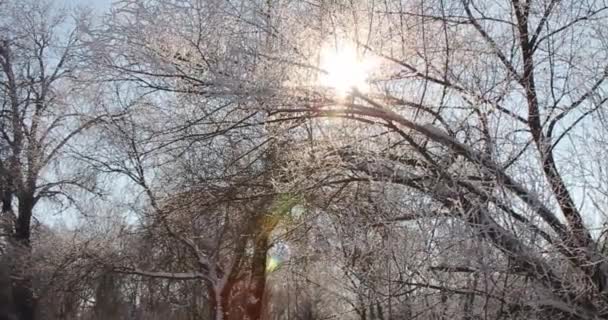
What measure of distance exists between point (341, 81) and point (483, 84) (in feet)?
3.90

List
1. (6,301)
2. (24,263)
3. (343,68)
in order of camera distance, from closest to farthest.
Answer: (343,68) < (24,263) < (6,301)

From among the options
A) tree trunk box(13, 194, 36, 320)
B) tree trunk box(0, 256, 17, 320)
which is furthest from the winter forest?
tree trunk box(0, 256, 17, 320)

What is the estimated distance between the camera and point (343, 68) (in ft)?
16.8

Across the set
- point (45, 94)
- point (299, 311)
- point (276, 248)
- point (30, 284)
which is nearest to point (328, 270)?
point (276, 248)

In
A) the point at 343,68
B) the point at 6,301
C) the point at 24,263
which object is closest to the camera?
the point at 343,68

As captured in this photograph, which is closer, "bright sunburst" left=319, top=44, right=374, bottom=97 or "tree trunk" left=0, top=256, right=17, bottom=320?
"bright sunburst" left=319, top=44, right=374, bottom=97

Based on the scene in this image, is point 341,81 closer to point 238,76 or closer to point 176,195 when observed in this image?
point 238,76

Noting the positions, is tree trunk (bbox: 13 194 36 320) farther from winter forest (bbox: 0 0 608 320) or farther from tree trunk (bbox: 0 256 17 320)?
winter forest (bbox: 0 0 608 320)

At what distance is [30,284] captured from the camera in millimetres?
16219

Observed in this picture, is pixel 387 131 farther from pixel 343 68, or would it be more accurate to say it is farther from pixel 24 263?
pixel 24 263

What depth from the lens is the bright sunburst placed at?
5.09m

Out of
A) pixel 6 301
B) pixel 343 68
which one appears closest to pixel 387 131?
pixel 343 68

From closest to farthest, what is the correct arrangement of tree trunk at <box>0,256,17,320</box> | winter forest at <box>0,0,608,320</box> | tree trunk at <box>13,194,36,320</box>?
winter forest at <box>0,0,608,320</box>
tree trunk at <box>13,194,36,320</box>
tree trunk at <box>0,256,17,320</box>

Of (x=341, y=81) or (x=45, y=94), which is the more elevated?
(x=45, y=94)
